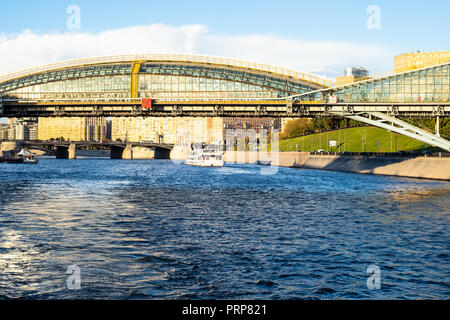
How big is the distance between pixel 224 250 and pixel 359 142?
127415 millimetres

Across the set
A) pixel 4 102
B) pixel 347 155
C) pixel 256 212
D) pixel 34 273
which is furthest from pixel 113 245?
pixel 347 155

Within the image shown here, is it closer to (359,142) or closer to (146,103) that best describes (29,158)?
(359,142)

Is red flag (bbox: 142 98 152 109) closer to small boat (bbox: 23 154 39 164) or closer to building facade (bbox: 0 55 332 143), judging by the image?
building facade (bbox: 0 55 332 143)

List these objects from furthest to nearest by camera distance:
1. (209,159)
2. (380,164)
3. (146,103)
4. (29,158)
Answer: (29,158)
(209,159)
(380,164)
(146,103)

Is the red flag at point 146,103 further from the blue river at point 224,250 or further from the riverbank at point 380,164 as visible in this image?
the riverbank at point 380,164

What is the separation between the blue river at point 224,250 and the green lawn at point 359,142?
80.9m

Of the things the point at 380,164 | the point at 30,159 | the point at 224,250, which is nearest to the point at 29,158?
the point at 30,159

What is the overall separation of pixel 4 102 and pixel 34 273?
68.5 m

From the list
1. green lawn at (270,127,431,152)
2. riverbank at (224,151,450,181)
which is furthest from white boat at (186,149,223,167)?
green lawn at (270,127,431,152)

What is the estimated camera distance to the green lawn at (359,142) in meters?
124

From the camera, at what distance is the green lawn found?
4879 inches

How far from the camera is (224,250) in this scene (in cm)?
2261

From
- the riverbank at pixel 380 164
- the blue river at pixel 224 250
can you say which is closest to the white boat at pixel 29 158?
the riverbank at pixel 380 164
